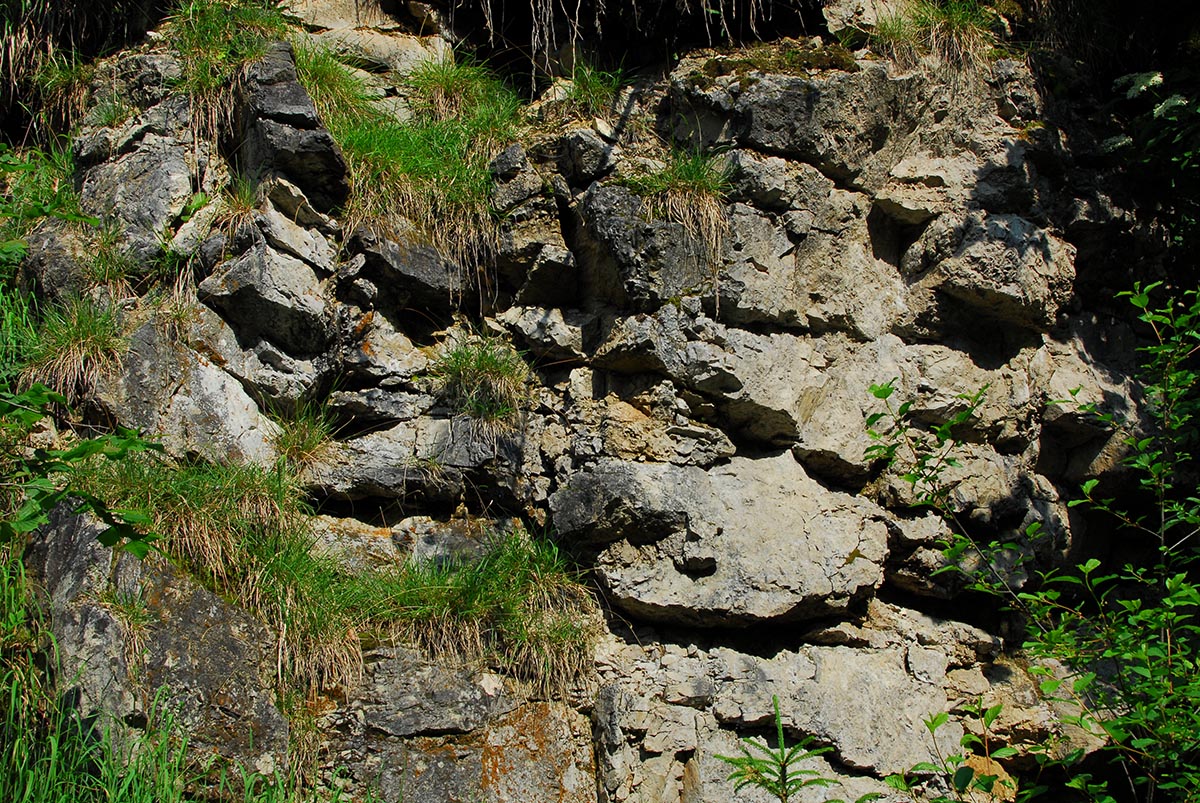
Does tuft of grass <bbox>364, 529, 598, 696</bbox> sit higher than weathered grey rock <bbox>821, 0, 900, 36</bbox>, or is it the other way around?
→ weathered grey rock <bbox>821, 0, 900, 36</bbox>

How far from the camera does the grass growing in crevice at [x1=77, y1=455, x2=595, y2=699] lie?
11.9ft

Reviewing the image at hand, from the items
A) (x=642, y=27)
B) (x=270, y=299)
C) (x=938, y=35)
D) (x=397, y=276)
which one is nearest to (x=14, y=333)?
(x=270, y=299)

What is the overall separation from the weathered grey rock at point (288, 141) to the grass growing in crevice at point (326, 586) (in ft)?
4.40

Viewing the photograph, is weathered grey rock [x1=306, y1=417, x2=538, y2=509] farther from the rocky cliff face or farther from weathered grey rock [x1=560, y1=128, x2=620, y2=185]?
weathered grey rock [x1=560, y1=128, x2=620, y2=185]

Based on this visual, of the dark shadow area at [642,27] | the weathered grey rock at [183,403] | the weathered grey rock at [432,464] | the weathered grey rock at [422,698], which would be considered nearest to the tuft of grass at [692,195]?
the dark shadow area at [642,27]

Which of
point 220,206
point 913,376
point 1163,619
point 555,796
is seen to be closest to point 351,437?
point 220,206

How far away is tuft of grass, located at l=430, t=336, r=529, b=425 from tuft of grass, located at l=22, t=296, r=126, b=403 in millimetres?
1296

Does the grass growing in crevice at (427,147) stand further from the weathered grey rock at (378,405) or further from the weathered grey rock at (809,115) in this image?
the weathered grey rock at (809,115)

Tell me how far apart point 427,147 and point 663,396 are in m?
1.77

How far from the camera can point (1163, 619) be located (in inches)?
106

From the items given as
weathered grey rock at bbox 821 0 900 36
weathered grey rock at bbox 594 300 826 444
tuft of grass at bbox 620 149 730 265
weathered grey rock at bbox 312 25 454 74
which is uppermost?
weathered grey rock at bbox 821 0 900 36

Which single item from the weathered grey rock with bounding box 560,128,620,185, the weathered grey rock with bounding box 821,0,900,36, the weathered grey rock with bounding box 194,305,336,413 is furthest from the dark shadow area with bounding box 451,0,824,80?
the weathered grey rock with bounding box 194,305,336,413

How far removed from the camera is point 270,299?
4.16 m

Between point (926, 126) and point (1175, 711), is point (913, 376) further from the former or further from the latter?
point (1175, 711)
